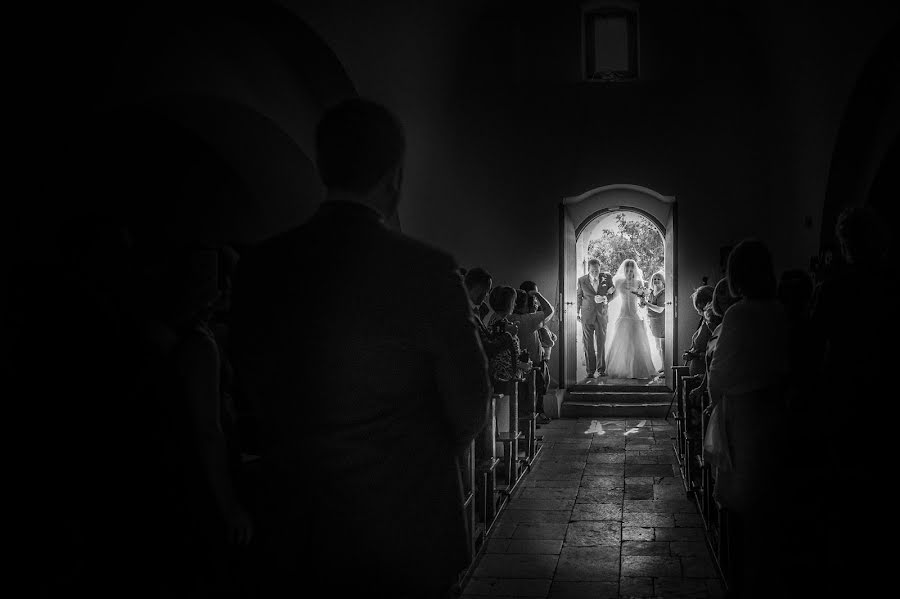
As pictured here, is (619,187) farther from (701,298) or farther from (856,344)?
(856,344)

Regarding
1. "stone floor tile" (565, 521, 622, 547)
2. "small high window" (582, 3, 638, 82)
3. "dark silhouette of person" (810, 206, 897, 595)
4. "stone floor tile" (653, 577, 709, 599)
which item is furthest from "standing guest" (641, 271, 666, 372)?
"dark silhouette of person" (810, 206, 897, 595)

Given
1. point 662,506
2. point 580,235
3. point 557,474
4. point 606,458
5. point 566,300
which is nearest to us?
point 662,506

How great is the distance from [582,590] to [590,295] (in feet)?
28.6

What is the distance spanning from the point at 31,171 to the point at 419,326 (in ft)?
9.39

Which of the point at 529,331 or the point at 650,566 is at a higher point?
the point at 529,331

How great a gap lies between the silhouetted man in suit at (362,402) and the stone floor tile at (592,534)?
140 inches

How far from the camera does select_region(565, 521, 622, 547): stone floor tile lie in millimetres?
4879

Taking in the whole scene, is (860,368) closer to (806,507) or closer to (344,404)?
(806,507)

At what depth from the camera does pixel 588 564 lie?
447 centimetres

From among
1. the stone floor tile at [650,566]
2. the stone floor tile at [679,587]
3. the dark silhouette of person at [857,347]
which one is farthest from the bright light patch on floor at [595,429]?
the dark silhouette of person at [857,347]

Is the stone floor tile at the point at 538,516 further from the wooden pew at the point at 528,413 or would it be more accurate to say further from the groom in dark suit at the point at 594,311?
the groom in dark suit at the point at 594,311

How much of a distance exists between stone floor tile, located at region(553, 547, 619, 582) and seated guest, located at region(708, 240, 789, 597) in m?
1.10

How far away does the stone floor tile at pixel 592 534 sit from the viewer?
16.0ft

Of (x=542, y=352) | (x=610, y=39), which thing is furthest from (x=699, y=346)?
(x=610, y=39)
